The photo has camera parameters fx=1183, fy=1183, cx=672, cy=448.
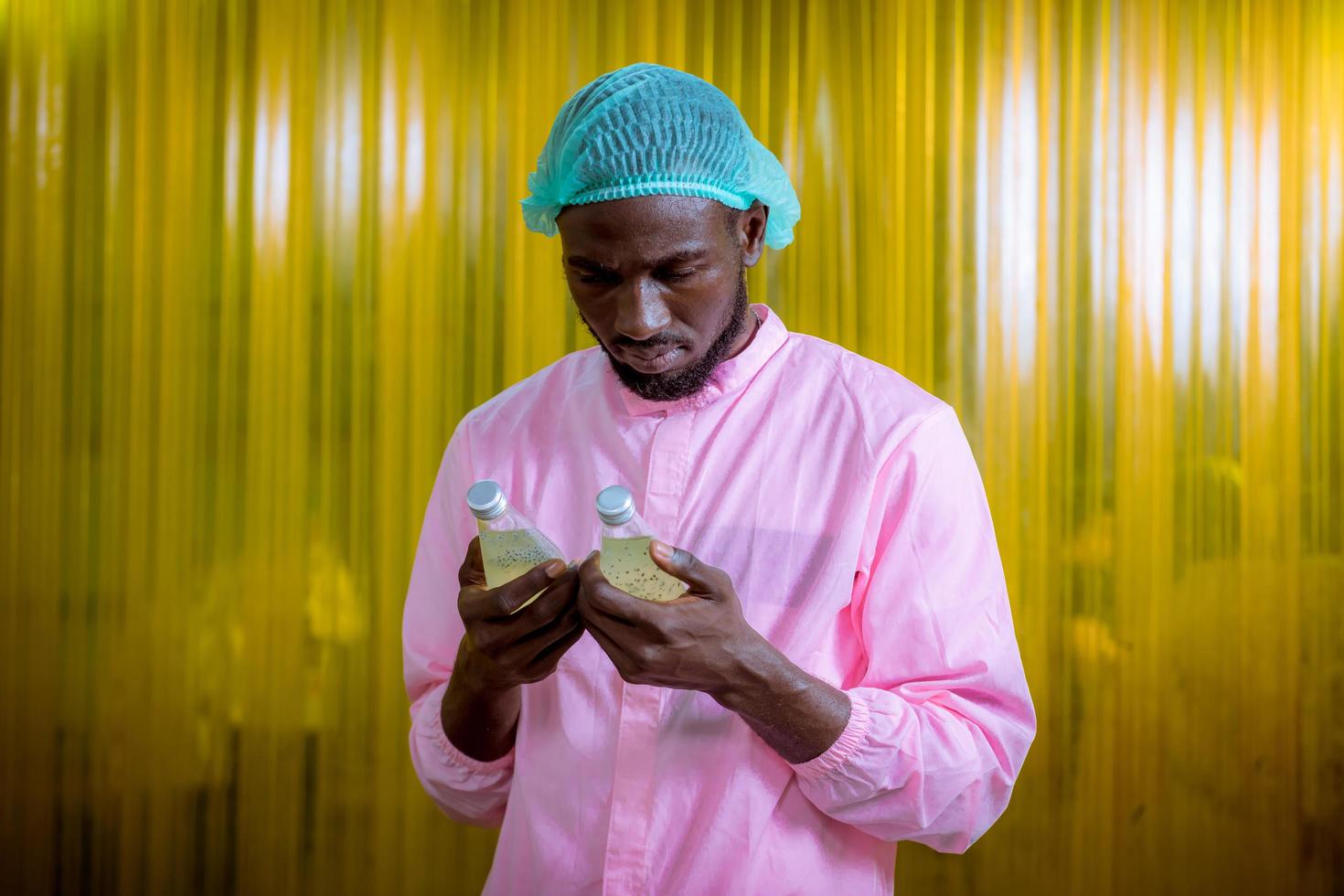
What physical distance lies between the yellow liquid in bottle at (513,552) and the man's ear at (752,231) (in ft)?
1.42

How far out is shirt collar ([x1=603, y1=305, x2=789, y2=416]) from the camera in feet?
4.26

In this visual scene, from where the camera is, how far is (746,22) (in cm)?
241

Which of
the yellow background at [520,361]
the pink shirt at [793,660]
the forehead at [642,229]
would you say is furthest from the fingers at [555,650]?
the yellow background at [520,361]

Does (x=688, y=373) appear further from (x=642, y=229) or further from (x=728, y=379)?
(x=642, y=229)

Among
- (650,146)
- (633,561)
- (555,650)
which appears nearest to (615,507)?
(633,561)

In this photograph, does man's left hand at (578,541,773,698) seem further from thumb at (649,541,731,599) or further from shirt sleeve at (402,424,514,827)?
shirt sleeve at (402,424,514,827)

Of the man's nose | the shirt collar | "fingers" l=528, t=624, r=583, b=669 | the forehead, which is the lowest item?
"fingers" l=528, t=624, r=583, b=669

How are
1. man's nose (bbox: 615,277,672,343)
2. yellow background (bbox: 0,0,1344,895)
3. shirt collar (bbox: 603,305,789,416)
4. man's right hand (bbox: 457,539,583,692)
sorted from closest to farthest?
1. man's right hand (bbox: 457,539,583,692)
2. man's nose (bbox: 615,277,672,343)
3. shirt collar (bbox: 603,305,789,416)
4. yellow background (bbox: 0,0,1344,895)

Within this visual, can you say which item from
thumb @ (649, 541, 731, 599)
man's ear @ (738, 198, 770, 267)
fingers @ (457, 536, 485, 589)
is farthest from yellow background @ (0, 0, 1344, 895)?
thumb @ (649, 541, 731, 599)

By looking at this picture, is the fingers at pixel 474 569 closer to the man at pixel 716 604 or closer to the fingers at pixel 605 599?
the man at pixel 716 604

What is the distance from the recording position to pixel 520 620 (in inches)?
42.9

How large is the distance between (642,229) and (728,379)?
0.20 m

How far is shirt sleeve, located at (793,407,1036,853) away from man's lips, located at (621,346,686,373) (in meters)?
0.25

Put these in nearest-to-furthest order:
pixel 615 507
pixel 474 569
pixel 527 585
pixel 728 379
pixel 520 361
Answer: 1. pixel 615 507
2. pixel 527 585
3. pixel 474 569
4. pixel 728 379
5. pixel 520 361
